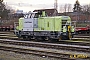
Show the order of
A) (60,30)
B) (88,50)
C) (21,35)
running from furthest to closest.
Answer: (21,35) < (60,30) < (88,50)

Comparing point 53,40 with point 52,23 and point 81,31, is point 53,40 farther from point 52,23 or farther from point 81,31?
point 81,31

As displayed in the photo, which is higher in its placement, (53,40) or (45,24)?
(45,24)

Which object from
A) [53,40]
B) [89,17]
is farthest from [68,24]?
[89,17]

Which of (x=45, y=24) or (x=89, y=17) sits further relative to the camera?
(x=89, y=17)

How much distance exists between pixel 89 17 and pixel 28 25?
4352 cm

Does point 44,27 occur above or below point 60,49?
above

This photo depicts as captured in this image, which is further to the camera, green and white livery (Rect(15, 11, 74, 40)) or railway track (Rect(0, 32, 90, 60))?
green and white livery (Rect(15, 11, 74, 40))

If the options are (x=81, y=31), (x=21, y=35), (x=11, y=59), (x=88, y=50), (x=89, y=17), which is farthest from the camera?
(x=89, y=17)

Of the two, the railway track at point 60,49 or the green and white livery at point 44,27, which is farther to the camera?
the green and white livery at point 44,27

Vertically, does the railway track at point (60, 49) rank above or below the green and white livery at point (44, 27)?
below

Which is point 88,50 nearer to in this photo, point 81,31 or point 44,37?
point 44,37

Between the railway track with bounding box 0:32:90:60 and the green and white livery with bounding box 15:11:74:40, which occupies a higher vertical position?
the green and white livery with bounding box 15:11:74:40

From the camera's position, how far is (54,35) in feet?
63.0

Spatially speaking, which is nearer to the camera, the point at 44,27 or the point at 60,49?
the point at 60,49
